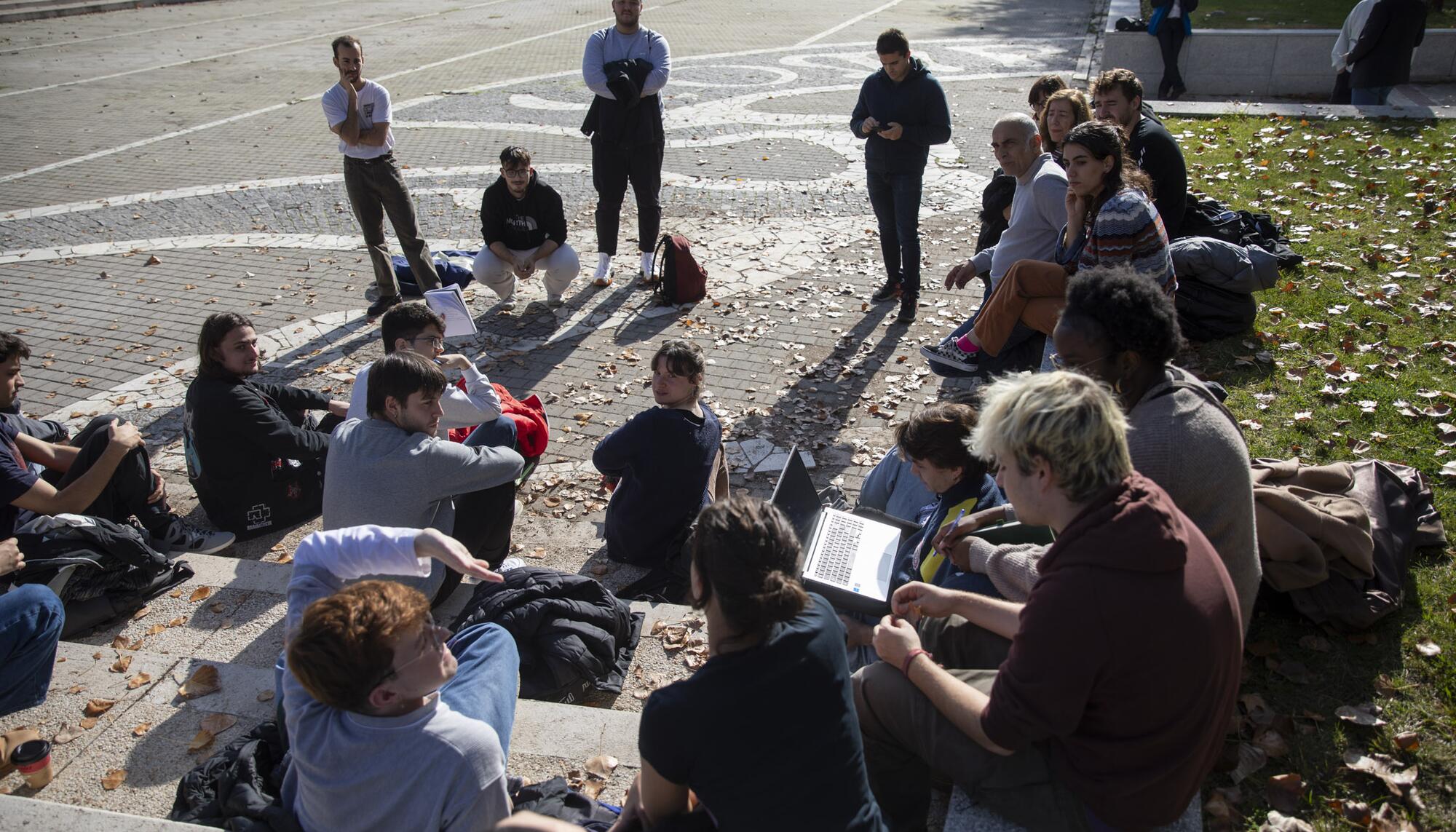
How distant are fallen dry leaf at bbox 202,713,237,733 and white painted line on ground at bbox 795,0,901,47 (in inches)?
768

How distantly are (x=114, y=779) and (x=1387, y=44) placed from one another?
1506cm

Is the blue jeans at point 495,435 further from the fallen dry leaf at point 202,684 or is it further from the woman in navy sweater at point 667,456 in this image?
the fallen dry leaf at point 202,684

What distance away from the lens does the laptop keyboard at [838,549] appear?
4.04 m

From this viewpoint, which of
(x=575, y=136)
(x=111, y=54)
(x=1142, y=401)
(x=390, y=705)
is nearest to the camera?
(x=390, y=705)

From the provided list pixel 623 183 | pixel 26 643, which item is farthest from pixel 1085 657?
pixel 623 183

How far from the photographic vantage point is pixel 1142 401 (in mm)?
3400

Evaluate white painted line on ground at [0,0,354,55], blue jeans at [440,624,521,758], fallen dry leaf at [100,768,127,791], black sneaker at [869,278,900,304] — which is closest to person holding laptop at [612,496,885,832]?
blue jeans at [440,624,521,758]

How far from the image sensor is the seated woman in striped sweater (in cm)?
506

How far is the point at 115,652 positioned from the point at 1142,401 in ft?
14.9

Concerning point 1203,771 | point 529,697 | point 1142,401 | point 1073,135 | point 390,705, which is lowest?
point 529,697

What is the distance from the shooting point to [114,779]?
365 centimetres

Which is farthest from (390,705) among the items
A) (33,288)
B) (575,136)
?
(575,136)

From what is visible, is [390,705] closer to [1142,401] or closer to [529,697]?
[529,697]

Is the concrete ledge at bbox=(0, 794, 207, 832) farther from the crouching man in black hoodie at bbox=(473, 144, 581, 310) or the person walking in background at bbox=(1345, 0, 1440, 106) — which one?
the person walking in background at bbox=(1345, 0, 1440, 106)
